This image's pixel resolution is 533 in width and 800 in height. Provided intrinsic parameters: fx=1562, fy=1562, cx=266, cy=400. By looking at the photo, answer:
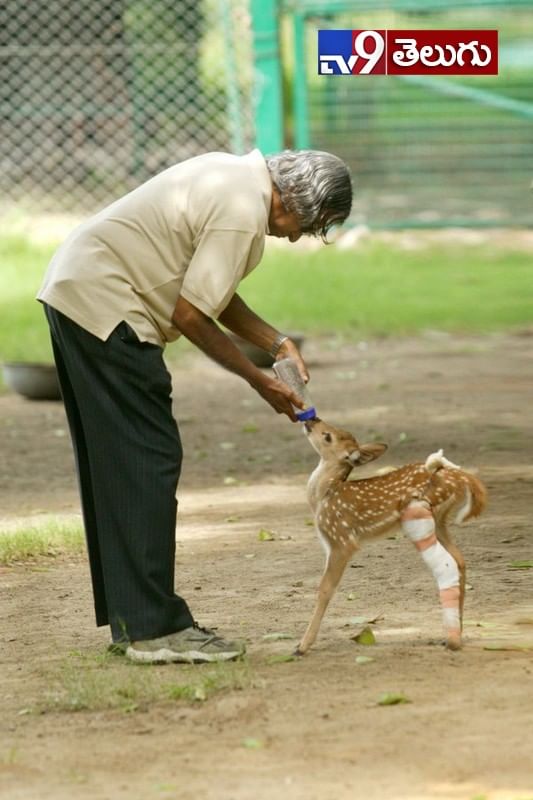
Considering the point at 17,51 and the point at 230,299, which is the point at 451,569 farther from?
the point at 17,51

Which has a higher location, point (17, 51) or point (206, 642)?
point (17, 51)

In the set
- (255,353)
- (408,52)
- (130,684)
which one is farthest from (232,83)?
(130,684)

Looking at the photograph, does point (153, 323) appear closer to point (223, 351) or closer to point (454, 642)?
point (223, 351)

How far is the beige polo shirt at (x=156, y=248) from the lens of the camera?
4.65 m

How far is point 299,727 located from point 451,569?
814 mm

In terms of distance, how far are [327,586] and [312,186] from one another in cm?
122

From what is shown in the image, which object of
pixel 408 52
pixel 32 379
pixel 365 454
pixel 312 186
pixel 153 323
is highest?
pixel 408 52

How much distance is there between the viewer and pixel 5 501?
772 cm

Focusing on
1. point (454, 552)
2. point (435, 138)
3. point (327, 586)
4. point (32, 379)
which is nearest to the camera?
point (327, 586)

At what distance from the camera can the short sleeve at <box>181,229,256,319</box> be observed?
4.60m

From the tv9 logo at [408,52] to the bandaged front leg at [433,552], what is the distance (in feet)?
9.65

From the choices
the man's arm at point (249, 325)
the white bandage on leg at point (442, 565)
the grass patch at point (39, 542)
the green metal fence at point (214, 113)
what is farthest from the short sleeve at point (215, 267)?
the green metal fence at point (214, 113)

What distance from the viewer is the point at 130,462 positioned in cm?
484

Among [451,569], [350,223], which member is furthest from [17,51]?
[451,569]
